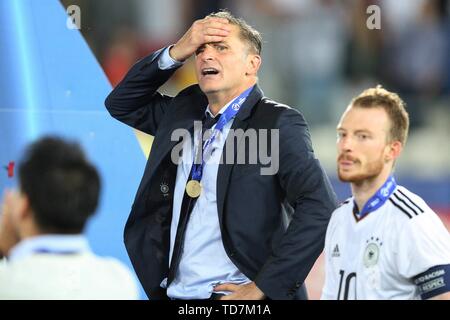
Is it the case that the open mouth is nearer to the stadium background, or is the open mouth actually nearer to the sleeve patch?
the sleeve patch

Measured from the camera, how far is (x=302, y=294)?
3615 millimetres

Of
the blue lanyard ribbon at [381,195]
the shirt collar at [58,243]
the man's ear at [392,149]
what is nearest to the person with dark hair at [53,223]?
the shirt collar at [58,243]

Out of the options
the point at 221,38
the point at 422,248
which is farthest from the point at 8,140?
the point at 422,248

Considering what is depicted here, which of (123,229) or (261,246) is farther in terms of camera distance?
(123,229)

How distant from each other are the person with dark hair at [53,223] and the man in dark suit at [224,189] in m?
0.52

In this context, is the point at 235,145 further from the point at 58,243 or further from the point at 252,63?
the point at 58,243

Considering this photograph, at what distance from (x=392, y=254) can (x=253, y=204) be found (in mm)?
588

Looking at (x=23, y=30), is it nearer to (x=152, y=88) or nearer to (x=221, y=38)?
(x=152, y=88)

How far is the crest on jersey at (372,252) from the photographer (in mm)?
3035

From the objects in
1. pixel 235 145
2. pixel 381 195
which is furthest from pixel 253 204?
pixel 381 195

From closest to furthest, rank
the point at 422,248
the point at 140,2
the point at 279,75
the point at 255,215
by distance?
the point at 422,248
the point at 255,215
the point at 279,75
the point at 140,2

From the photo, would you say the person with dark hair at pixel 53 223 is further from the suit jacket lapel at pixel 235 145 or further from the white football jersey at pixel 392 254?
the white football jersey at pixel 392 254

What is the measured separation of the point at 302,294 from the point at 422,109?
18.1ft

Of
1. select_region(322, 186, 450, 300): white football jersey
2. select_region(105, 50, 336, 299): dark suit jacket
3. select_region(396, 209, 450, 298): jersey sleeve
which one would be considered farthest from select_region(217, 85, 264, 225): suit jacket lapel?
select_region(396, 209, 450, 298): jersey sleeve
